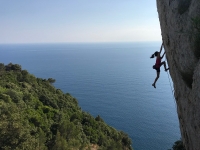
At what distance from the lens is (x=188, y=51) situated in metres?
7.25

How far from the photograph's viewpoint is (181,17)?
800 centimetres

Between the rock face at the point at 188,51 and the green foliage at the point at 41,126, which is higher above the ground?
the rock face at the point at 188,51

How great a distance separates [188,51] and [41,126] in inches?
942

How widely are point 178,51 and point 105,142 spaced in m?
31.4

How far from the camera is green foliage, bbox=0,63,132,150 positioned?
17312mm

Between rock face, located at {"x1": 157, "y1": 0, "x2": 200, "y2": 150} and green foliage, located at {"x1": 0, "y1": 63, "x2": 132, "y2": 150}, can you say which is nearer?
rock face, located at {"x1": 157, "y1": 0, "x2": 200, "y2": 150}

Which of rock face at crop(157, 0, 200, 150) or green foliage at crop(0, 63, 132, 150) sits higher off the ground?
rock face at crop(157, 0, 200, 150)

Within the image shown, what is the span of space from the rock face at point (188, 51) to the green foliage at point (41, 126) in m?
14.1

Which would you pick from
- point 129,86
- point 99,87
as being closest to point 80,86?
point 99,87

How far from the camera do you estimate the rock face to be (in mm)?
6668

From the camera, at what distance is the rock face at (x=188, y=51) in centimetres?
667

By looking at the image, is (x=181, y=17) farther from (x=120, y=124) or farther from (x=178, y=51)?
(x=120, y=124)

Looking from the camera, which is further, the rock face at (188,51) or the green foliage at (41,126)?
the green foliage at (41,126)

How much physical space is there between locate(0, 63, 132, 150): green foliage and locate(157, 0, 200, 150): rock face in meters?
14.1
